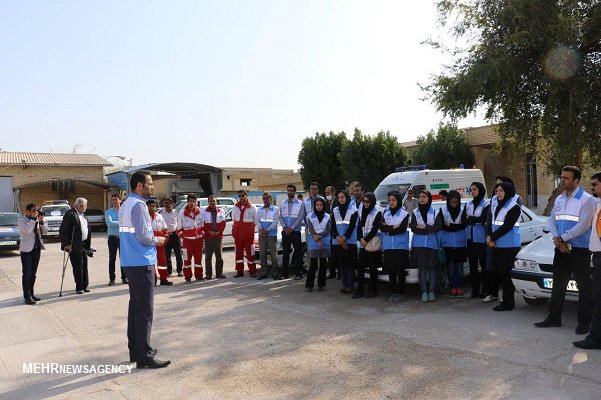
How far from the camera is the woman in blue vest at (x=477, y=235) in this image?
8031 millimetres

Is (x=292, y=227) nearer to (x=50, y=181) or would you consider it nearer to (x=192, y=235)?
(x=192, y=235)

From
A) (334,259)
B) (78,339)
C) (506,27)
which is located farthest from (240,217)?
(506,27)

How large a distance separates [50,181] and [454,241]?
35.3 metres

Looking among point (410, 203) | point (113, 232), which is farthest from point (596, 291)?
point (113, 232)

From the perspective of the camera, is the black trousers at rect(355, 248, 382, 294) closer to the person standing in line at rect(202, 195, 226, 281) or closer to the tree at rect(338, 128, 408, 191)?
the person standing in line at rect(202, 195, 226, 281)

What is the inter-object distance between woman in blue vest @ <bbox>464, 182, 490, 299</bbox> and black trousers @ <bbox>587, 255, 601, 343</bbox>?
2.58 meters

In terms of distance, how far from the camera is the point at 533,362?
4.92 m

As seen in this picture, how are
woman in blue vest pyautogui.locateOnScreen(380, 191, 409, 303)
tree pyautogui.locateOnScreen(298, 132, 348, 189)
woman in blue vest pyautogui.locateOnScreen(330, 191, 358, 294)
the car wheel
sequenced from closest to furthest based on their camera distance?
the car wheel < woman in blue vest pyautogui.locateOnScreen(380, 191, 409, 303) < woman in blue vest pyautogui.locateOnScreen(330, 191, 358, 294) < tree pyautogui.locateOnScreen(298, 132, 348, 189)

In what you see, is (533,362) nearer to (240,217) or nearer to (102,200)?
(240,217)

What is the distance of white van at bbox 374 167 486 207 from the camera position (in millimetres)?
14172

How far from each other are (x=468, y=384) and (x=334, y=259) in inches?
185

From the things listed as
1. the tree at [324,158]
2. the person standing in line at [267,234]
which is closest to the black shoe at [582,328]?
the person standing in line at [267,234]

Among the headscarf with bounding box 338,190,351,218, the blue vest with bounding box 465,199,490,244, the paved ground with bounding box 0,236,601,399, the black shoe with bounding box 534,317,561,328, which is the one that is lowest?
the paved ground with bounding box 0,236,601,399

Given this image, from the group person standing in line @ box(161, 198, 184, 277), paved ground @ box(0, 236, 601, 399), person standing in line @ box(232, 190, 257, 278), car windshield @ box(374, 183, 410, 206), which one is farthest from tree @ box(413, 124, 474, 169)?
paved ground @ box(0, 236, 601, 399)
